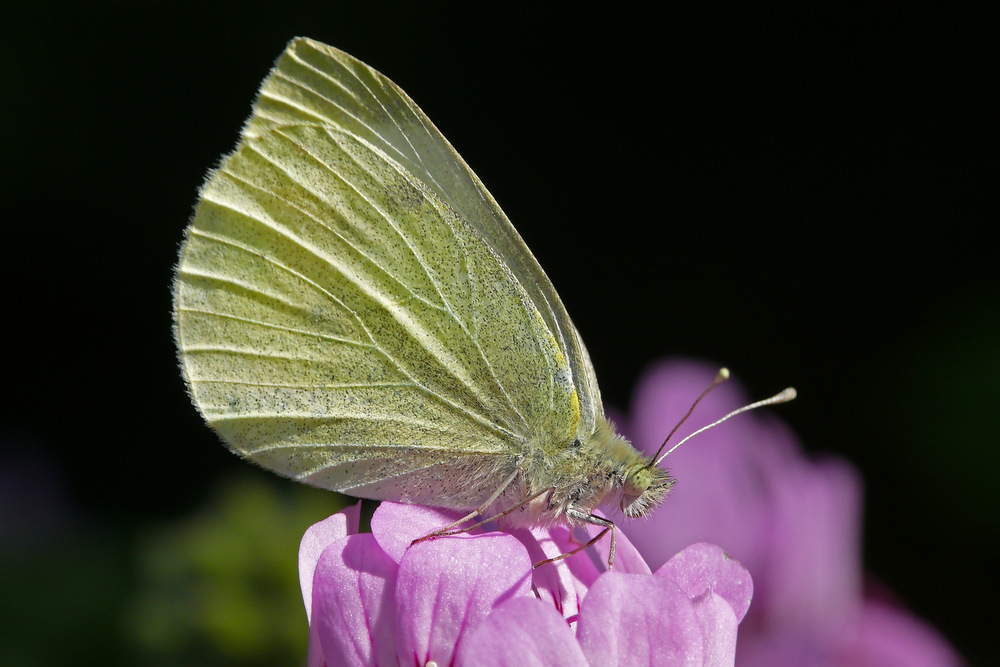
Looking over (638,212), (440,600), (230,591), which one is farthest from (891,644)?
(638,212)

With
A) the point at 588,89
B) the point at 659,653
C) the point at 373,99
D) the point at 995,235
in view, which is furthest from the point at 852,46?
the point at 659,653

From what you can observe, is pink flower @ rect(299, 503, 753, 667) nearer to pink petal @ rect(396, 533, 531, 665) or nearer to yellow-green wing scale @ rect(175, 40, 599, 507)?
pink petal @ rect(396, 533, 531, 665)

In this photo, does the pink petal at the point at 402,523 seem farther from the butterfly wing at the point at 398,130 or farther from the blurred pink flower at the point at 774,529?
the blurred pink flower at the point at 774,529

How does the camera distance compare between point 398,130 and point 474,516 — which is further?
point 398,130

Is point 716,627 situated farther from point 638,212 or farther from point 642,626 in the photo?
point 638,212

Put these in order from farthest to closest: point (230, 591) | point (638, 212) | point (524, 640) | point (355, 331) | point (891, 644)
Answer: point (638, 212) → point (230, 591) → point (891, 644) → point (355, 331) → point (524, 640)

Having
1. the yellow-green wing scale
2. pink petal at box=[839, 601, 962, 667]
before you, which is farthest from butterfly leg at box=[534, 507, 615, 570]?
pink petal at box=[839, 601, 962, 667]

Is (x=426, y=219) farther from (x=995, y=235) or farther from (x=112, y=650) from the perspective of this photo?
(x=995, y=235)

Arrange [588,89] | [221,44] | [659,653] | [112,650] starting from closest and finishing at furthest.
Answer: [659,653]
[112,650]
[221,44]
[588,89]
